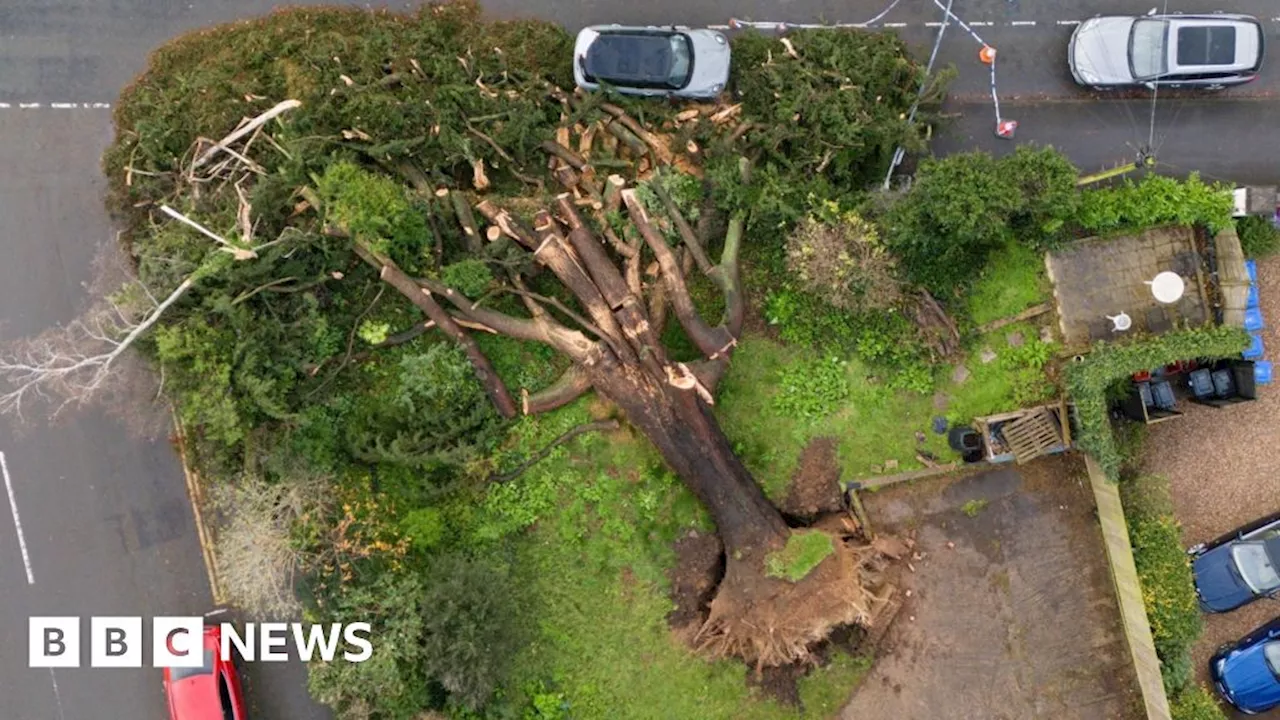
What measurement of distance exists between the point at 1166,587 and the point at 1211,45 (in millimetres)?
9698

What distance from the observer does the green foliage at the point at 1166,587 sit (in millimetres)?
15086

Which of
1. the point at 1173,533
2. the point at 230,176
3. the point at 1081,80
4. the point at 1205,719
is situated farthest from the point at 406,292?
the point at 1205,719

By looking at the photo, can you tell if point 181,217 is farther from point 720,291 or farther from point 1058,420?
point 1058,420

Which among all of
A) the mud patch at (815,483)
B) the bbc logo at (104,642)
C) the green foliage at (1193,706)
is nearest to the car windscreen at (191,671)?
the bbc logo at (104,642)

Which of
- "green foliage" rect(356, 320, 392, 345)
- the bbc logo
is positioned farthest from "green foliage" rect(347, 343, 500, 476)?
the bbc logo

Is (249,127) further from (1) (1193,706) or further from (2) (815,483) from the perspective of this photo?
(1) (1193,706)

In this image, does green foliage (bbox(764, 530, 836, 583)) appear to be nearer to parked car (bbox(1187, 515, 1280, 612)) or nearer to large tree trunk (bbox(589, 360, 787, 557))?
large tree trunk (bbox(589, 360, 787, 557))

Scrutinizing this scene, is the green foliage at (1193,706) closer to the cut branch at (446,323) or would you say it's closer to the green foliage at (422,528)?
the cut branch at (446,323)

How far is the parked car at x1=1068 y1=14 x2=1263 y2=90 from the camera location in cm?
1547

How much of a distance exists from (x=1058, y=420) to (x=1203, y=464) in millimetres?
3373

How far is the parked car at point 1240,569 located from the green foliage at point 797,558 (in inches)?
279

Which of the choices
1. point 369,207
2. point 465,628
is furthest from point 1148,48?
point 465,628

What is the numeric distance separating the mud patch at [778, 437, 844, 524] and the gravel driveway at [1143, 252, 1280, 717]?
19.5 ft

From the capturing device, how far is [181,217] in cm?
1473
